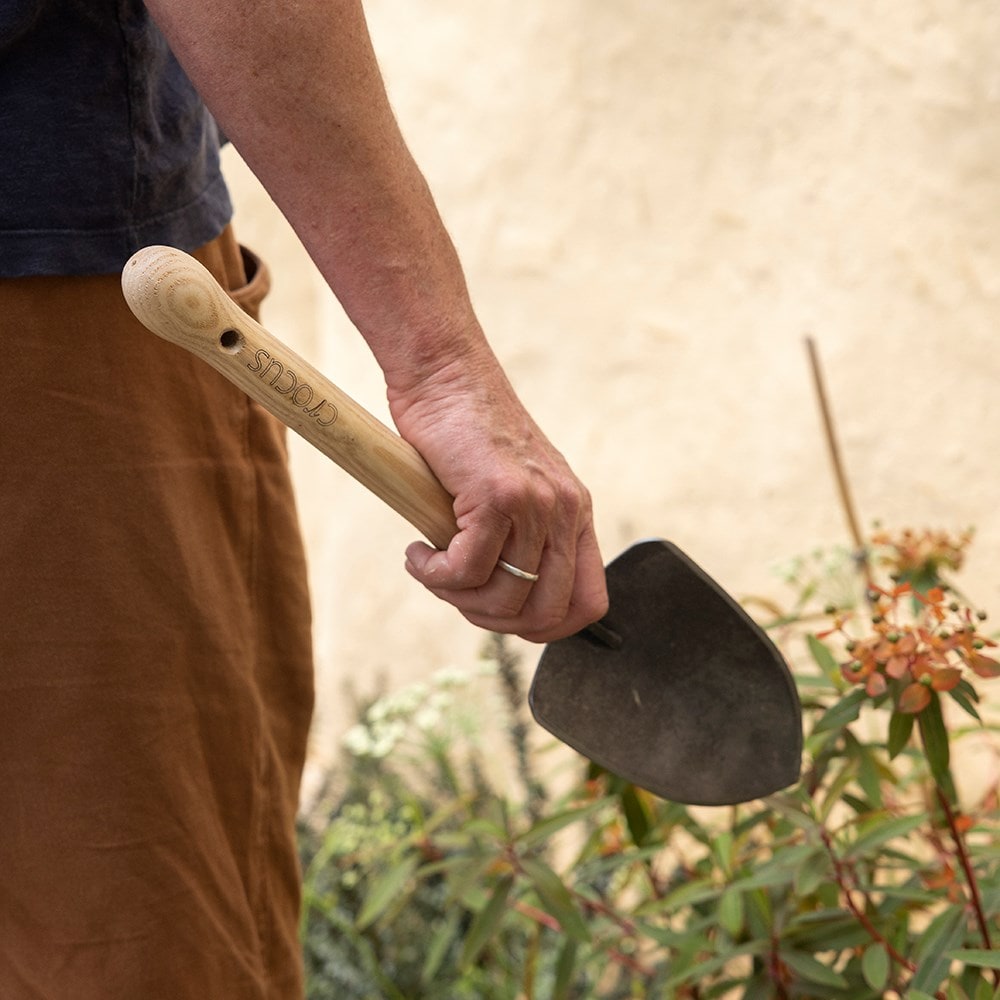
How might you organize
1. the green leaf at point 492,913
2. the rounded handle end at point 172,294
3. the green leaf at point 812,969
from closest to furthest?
the rounded handle end at point 172,294
the green leaf at point 812,969
the green leaf at point 492,913

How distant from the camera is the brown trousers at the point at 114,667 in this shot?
0.87 meters

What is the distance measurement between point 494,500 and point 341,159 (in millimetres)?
246

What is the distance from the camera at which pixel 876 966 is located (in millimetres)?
1183

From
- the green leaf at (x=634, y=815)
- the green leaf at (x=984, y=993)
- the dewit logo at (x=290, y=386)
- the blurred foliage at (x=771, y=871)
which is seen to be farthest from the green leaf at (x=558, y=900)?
the dewit logo at (x=290, y=386)

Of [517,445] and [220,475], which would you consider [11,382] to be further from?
[517,445]

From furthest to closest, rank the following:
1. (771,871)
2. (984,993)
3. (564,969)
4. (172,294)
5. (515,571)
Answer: (564,969)
(771,871)
(984,993)
(515,571)
(172,294)

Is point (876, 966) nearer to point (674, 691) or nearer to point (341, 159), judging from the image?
point (674, 691)

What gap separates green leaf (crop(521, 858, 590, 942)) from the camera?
133 cm

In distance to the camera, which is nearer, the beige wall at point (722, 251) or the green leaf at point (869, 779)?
the green leaf at point (869, 779)

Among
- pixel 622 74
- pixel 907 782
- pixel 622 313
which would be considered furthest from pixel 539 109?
pixel 907 782

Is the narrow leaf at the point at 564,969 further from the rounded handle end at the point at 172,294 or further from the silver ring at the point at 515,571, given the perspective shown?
the rounded handle end at the point at 172,294

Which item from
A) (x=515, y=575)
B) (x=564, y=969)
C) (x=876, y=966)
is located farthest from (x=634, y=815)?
(x=515, y=575)

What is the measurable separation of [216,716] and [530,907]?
2.65ft

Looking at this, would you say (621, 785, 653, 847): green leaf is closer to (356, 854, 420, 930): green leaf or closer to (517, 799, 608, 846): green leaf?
(517, 799, 608, 846): green leaf
